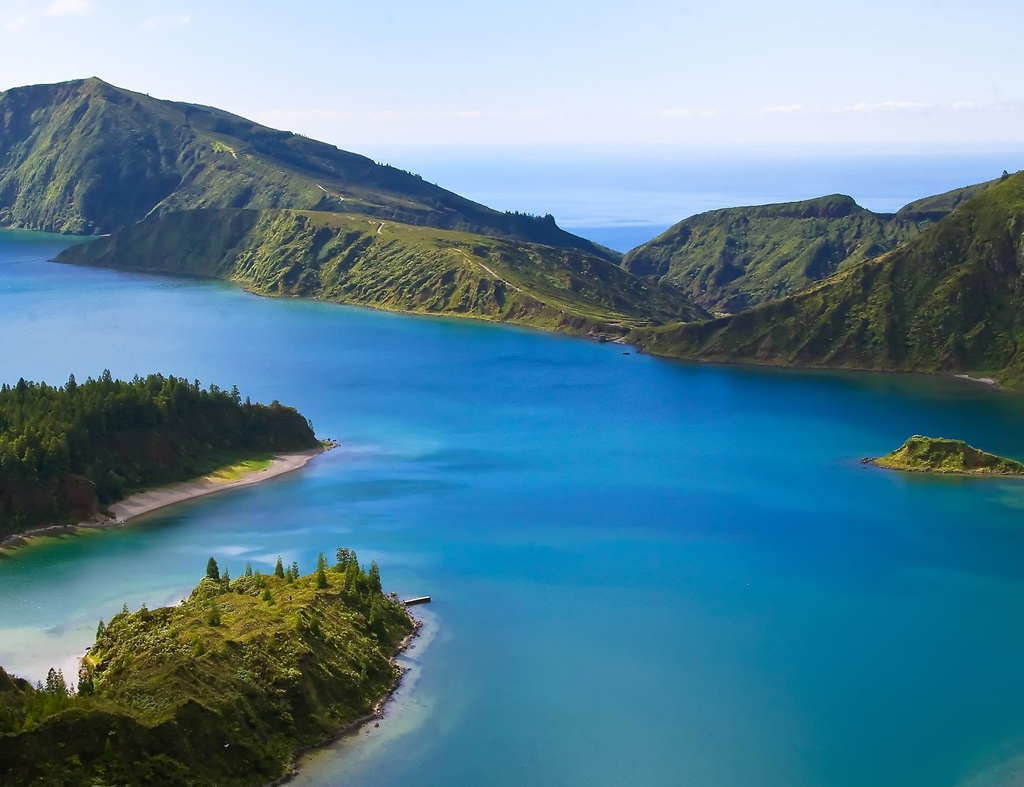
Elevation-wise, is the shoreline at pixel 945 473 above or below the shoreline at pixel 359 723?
above

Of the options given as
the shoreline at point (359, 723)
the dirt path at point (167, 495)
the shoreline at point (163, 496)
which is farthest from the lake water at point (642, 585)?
the dirt path at point (167, 495)

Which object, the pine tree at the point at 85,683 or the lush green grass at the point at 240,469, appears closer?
the pine tree at the point at 85,683

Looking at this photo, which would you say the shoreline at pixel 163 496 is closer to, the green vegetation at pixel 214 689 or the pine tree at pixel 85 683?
the green vegetation at pixel 214 689

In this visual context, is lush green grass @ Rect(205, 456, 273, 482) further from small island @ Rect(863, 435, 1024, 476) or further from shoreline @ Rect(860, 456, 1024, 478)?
small island @ Rect(863, 435, 1024, 476)

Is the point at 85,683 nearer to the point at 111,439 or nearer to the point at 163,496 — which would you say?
the point at 163,496

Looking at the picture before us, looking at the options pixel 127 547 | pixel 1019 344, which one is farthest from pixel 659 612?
pixel 1019 344

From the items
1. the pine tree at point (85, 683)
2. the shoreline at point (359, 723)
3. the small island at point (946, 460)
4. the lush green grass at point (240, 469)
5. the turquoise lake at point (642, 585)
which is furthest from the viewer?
the small island at point (946, 460)

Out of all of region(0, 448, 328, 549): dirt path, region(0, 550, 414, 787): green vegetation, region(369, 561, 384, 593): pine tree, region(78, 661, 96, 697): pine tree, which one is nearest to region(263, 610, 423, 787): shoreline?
region(0, 550, 414, 787): green vegetation
